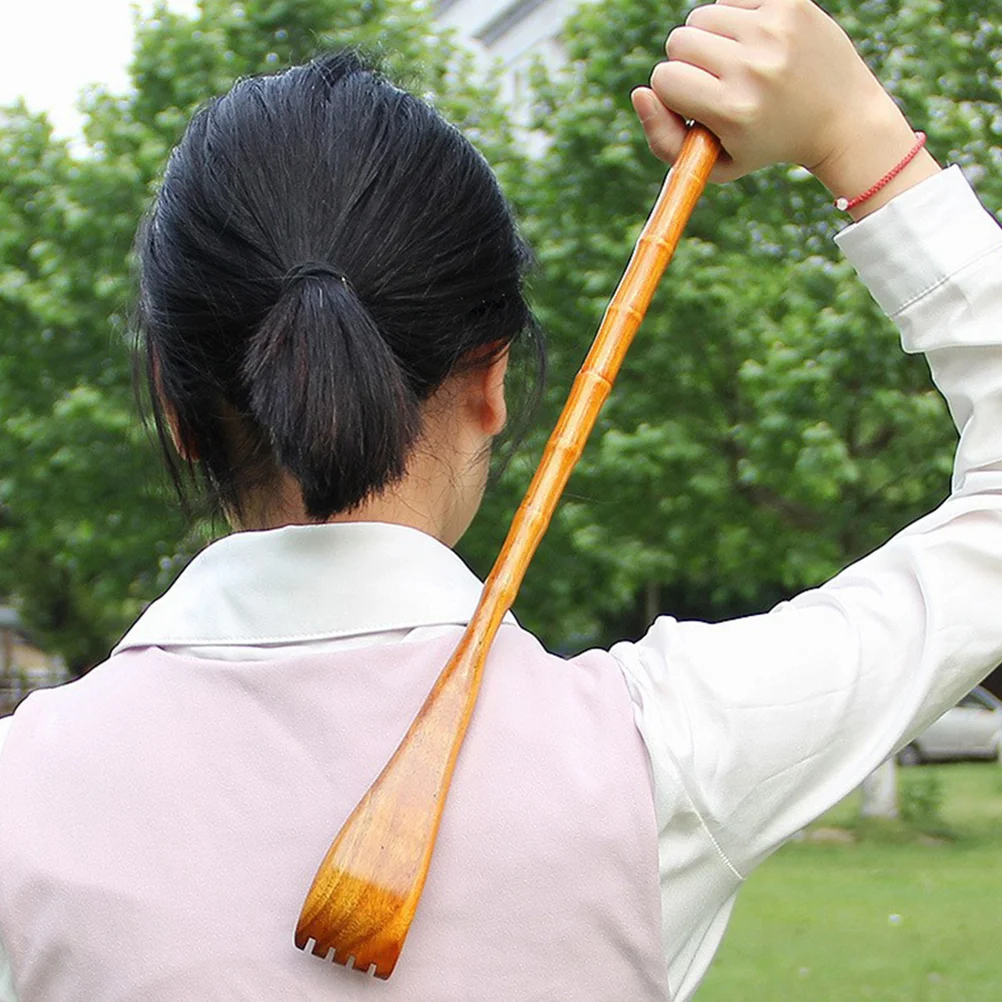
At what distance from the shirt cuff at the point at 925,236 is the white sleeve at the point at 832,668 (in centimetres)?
2

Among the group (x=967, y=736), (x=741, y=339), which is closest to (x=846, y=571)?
(x=741, y=339)

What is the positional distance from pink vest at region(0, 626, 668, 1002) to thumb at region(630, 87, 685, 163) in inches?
13.6

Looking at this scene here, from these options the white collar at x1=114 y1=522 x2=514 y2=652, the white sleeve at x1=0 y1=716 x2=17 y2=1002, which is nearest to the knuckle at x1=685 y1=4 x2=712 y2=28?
the white collar at x1=114 y1=522 x2=514 y2=652

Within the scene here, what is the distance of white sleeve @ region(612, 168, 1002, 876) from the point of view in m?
0.96

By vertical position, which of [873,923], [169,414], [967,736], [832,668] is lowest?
[967,736]

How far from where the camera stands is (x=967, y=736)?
21625mm

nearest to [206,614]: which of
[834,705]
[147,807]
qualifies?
[147,807]

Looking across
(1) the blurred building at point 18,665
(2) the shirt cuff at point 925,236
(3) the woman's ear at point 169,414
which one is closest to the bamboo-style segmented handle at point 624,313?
(2) the shirt cuff at point 925,236

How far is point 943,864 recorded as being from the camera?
12781 millimetres

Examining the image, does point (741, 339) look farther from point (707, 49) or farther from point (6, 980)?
point (6, 980)

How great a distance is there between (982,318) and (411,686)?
1.37 ft

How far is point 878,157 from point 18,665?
114ft

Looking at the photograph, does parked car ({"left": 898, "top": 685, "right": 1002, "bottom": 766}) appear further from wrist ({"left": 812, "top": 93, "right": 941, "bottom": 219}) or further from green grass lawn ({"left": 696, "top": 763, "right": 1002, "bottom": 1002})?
wrist ({"left": 812, "top": 93, "right": 941, "bottom": 219})

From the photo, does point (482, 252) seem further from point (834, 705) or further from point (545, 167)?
point (545, 167)
